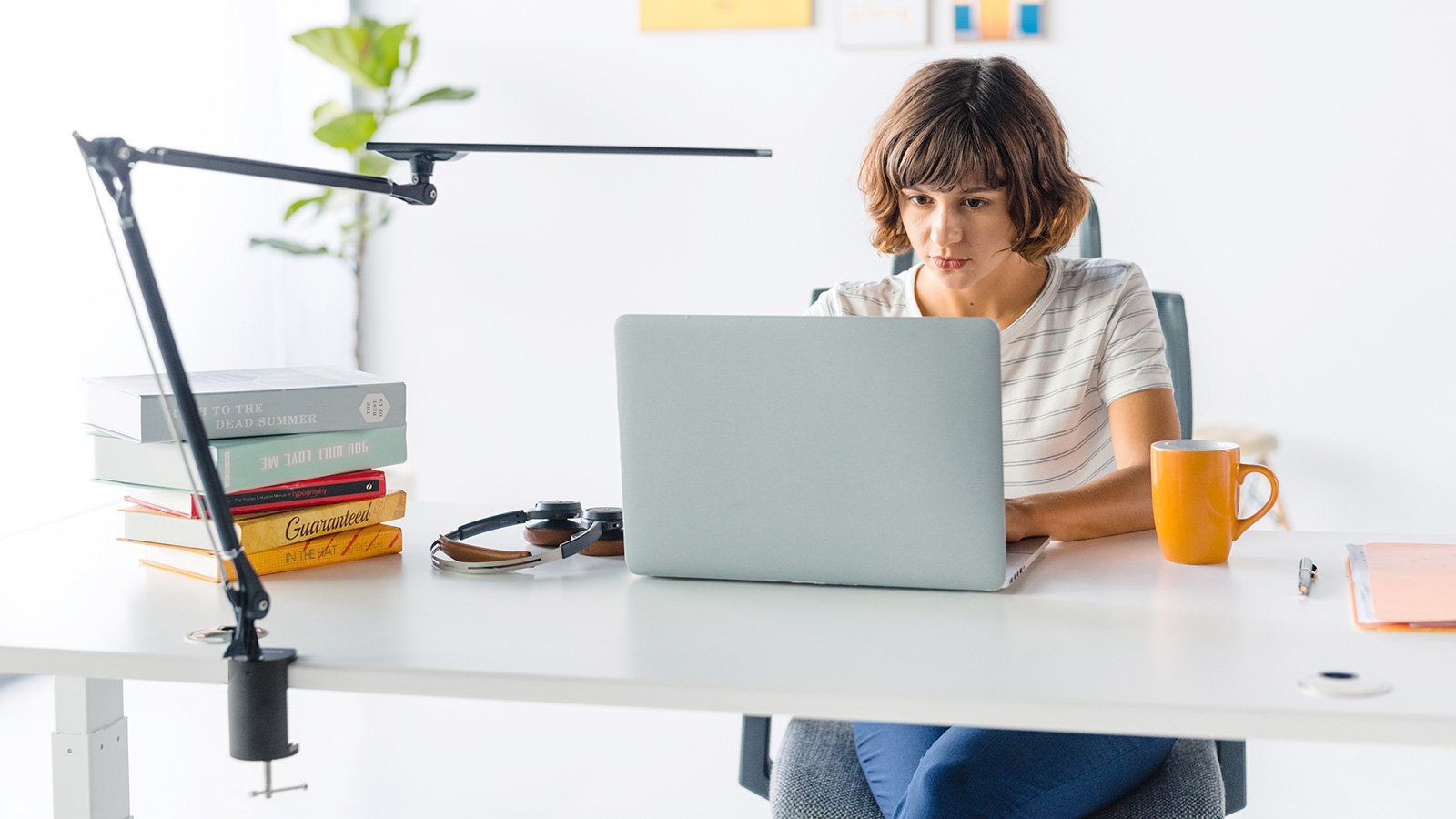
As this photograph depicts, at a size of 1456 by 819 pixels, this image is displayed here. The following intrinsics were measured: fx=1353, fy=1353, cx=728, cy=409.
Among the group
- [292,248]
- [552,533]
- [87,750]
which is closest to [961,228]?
[552,533]

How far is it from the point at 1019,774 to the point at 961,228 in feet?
2.33

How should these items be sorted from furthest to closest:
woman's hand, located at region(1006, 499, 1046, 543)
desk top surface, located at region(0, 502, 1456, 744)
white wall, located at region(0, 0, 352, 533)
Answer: white wall, located at region(0, 0, 352, 533) < woman's hand, located at region(1006, 499, 1046, 543) < desk top surface, located at region(0, 502, 1456, 744)

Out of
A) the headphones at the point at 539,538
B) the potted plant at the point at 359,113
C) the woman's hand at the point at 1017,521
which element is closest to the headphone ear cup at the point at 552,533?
the headphones at the point at 539,538

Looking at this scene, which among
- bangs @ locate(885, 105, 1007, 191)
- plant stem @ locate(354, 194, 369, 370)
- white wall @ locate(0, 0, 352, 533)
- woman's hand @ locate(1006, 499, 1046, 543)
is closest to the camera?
woman's hand @ locate(1006, 499, 1046, 543)

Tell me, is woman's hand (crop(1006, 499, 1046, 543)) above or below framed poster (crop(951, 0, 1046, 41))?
below

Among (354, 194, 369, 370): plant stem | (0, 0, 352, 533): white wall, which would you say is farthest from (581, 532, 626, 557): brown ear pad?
(354, 194, 369, 370): plant stem

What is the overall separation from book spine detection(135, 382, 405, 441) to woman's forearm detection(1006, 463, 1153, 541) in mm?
595

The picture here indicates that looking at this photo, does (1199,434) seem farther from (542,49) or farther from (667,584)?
(667,584)

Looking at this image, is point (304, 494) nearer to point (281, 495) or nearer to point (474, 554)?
point (281, 495)

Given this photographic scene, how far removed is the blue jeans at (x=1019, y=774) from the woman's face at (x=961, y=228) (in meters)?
0.65

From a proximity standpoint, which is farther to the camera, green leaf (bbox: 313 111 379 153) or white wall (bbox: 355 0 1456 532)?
green leaf (bbox: 313 111 379 153)

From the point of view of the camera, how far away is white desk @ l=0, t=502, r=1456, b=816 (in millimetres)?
832

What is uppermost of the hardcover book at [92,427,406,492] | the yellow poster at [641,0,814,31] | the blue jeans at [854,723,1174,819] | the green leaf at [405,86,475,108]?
the yellow poster at [641,0,814,31]

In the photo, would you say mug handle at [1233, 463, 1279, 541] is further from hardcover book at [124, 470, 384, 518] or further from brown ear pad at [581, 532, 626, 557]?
hardcover book at [124, 470, 384, 518]
